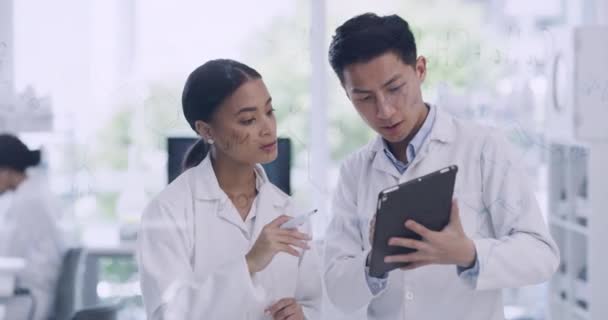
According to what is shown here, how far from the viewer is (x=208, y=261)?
48.1 inches

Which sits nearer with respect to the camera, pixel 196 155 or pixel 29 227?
pixel 196 155

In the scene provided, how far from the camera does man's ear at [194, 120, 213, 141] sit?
4.07 ft

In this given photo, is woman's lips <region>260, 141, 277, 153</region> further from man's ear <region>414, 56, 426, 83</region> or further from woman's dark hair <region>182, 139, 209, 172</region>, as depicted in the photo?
man's ear <region>414, 56, 426, 83</region>

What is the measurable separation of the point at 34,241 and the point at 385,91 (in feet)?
3.27

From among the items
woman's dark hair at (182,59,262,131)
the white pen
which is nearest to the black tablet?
the white pen

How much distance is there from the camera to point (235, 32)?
1807 millimetres

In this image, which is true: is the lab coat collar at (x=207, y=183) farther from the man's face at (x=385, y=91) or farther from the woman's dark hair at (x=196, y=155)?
the man's face at (x=385, y=91)

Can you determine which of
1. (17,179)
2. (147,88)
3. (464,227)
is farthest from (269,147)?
(17,179)

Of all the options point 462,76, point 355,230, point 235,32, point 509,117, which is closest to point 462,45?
point 462,76

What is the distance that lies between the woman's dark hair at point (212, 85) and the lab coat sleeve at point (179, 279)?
176 millimetres

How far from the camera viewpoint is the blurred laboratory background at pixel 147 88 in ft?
5.67

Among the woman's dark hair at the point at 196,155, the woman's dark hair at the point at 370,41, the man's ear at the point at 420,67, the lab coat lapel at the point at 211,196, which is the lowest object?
the lab coat lapel at the point at 211,196

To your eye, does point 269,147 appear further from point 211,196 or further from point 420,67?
point 420,67

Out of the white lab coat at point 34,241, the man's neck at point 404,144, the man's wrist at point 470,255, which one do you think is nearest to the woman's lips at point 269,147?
the man's neck at point 404,144
